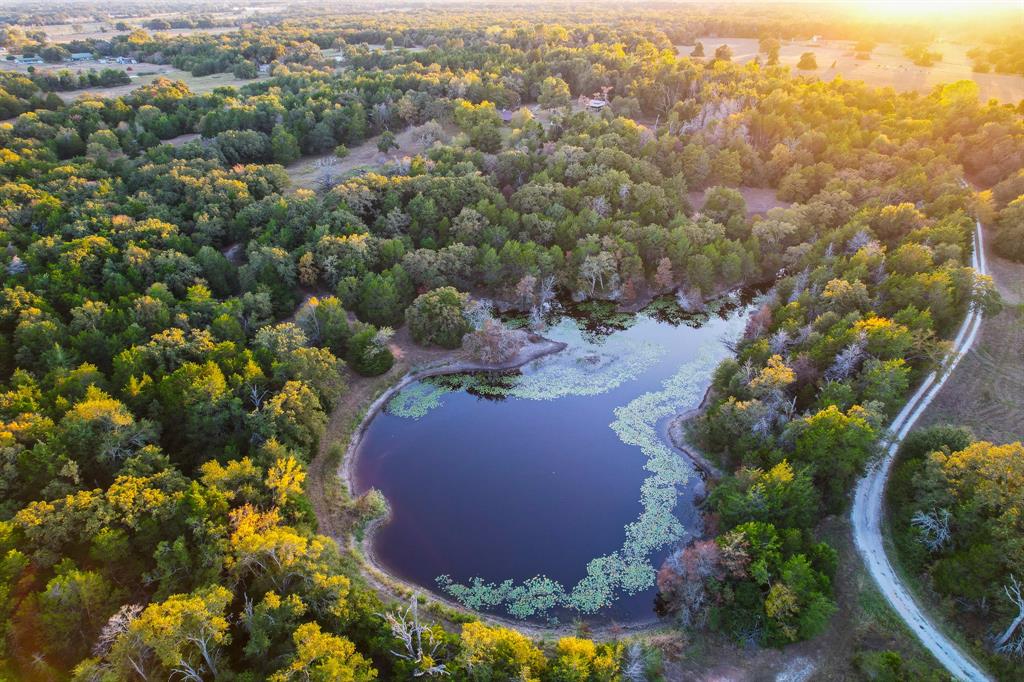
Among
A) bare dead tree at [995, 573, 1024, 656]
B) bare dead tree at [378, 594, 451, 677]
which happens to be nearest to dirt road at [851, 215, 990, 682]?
bare dead tree at [995, 573, 1024, 656]

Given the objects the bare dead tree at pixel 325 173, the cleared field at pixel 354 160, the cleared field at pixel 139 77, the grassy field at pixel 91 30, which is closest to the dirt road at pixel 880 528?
the bare dead tree at pixel 325 173

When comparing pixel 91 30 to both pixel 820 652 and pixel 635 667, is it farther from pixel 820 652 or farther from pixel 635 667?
pixel 820 652

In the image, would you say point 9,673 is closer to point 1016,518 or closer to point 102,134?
point 1016,518

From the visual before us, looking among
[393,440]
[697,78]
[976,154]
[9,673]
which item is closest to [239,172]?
[393,440]

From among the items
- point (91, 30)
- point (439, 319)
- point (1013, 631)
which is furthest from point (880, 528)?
point (91, 30)

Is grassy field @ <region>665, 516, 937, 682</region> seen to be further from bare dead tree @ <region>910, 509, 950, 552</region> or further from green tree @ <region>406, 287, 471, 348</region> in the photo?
green tree @ <region>406, 287, 471, 348</region>
